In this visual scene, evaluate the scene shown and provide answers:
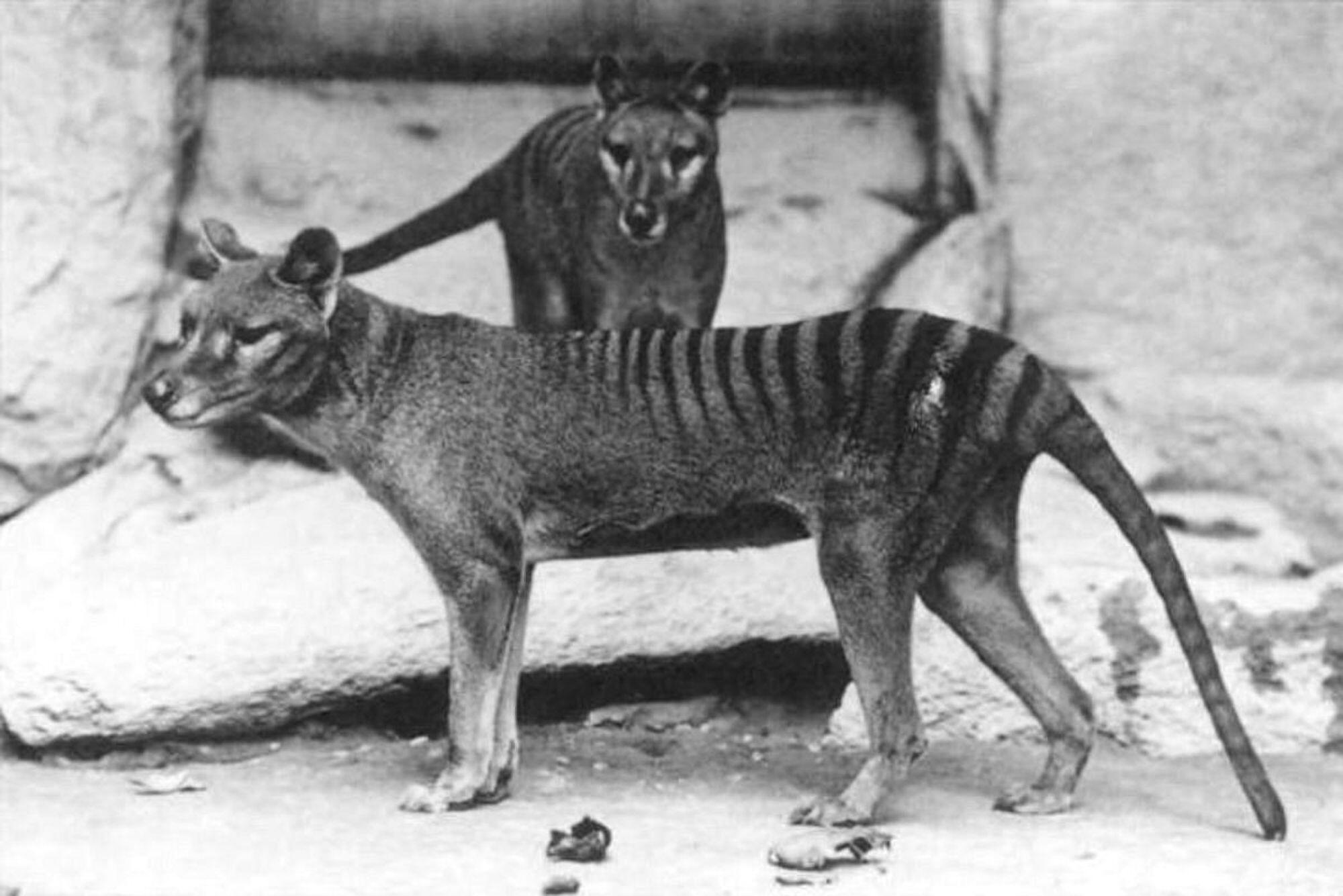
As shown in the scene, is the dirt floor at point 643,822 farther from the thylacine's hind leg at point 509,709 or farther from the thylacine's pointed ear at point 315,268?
the thylacine's pointed ear at point 315,268

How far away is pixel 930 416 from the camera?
6.32 meters

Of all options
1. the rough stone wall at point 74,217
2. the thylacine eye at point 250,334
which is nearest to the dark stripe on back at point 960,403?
the thylacine eye at point 250,334

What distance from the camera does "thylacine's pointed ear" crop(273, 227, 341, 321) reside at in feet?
21.5

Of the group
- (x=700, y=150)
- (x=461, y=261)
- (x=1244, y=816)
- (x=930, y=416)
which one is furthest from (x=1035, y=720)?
(x=461, y=261)

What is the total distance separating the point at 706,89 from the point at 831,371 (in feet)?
5.72

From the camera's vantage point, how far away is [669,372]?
21.9 feet

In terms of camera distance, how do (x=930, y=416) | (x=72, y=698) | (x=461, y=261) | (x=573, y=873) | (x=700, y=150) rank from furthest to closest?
(x=461, y=261) → (x=700, y=150) → (x=72, y=698) → (x=930, y=416) → (x=573, y=873)

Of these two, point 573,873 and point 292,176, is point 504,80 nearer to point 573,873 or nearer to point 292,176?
point 292,176

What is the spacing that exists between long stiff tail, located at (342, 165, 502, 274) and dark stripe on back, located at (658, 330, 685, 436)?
1444 millimetres

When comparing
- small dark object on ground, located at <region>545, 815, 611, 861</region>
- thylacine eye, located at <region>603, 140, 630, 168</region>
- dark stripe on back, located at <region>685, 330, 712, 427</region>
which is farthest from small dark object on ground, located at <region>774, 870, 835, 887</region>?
thylacine eye, located at <region>603, 140, 630, 168</region>

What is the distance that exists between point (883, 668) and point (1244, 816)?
95 cm

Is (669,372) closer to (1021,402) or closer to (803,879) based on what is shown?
(1021,402)

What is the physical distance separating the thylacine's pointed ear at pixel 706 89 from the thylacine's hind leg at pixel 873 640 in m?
1.91

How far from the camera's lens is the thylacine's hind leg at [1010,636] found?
6.59 meters
